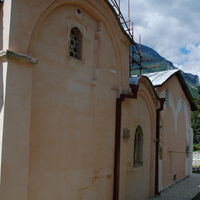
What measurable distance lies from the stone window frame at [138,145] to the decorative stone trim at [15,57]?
21.9ft

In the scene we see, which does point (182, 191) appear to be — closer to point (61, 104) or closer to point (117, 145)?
point (117, 145)

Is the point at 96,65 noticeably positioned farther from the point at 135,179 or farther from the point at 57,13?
the point at 135,179

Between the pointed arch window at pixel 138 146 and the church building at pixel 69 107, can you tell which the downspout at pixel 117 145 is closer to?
the church building at pixel 69 107

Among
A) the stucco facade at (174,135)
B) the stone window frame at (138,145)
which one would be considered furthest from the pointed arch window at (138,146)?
the stucco facade at (174,135)

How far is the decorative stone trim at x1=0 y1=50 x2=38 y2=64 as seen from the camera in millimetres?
5281

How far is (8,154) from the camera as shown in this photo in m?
5.20

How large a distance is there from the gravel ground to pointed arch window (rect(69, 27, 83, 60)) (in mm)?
7815

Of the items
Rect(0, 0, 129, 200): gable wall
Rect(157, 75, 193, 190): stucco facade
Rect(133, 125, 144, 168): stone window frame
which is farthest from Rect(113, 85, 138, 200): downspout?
Rect(157, 75, 193, 190): stucco facade

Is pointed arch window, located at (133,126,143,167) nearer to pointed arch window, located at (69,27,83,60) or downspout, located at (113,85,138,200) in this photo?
downspout, located at (113,85,138,200)

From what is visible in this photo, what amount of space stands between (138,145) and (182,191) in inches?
170

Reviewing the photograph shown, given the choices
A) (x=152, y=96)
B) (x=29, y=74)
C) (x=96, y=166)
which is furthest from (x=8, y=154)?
(x=152, y=96)

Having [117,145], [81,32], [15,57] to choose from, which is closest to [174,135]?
[117,145]

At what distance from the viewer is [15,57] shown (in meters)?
5.40

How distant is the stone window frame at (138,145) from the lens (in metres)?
11.2
